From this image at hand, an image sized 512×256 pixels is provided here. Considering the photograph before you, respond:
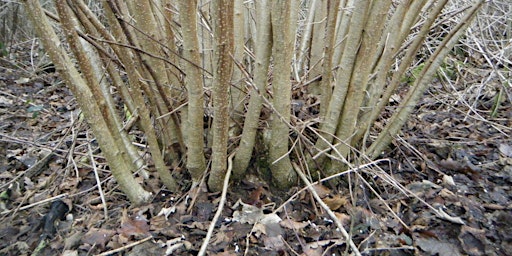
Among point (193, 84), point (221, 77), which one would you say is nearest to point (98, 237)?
point (193, 84)

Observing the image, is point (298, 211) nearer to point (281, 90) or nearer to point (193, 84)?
point (281, 90)

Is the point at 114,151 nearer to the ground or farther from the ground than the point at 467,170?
farther from the ground

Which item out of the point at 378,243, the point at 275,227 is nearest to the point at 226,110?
the point at 275,227

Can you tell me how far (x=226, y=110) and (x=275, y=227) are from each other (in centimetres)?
65

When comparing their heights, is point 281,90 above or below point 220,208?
above

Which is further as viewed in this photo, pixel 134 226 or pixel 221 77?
pixel 134 226

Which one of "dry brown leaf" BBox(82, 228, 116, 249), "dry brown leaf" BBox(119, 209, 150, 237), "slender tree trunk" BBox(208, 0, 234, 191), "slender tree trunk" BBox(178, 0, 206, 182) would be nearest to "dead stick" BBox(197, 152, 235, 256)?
"slender tree trunk" BBox(208, 0, 234, 191)

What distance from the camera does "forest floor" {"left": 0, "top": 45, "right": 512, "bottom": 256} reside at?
1.78 m

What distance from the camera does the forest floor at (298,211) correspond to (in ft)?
5.83

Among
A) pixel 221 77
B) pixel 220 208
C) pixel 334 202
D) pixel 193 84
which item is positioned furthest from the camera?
pixel 334 202

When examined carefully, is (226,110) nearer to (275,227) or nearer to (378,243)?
(275,227)

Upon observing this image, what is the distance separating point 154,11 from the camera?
2059 millimetres

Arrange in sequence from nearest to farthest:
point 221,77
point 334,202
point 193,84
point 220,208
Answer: point 221,77, point 193,84, point 220,208, point 334,202

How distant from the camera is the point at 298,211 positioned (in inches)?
80.1
